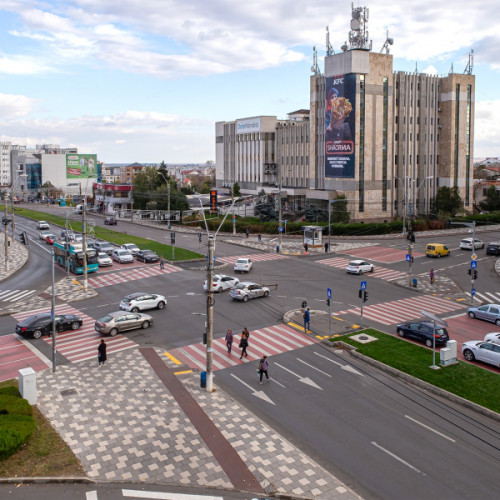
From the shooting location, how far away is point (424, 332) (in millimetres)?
30141

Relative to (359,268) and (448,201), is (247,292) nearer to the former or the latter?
(359,268)

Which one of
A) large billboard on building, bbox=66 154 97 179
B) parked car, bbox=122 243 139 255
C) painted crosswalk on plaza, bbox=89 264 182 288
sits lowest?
painted crosswalk on plaza, bbox=89 264 182 288

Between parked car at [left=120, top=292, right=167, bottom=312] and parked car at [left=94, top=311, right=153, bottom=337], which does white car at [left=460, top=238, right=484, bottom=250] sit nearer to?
parked car at [left=120, top=292, right=167, bottom=312]

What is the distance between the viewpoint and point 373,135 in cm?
8606

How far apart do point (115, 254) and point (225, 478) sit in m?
45.3

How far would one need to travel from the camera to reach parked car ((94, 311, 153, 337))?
104 feet

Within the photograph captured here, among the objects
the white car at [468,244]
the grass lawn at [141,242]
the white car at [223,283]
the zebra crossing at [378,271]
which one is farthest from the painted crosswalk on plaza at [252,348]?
the white car at [468,244]

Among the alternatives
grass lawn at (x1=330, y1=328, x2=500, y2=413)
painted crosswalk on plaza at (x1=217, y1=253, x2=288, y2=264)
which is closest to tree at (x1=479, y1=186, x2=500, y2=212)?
painted crosswalk on plaza at (x1=217, y1=253, x2=288, y2=264)

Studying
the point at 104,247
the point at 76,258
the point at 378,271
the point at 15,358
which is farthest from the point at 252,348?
the point at 104,247

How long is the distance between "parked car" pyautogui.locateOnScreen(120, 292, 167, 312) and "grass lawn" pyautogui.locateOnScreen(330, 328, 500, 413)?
1344cm

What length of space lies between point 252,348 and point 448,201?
68238 millimetres

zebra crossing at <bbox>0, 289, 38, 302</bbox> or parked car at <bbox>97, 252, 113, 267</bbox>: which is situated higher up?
parked car at <bbox>97, 252, 113, 267</bbox>

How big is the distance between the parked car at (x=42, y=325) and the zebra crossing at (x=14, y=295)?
1046 cm

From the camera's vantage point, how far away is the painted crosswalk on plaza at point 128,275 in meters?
48.1
